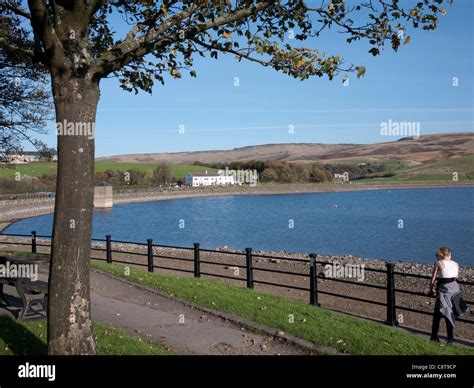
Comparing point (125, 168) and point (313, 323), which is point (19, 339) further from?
point (125, 168)

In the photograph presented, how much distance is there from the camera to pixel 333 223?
190 ft

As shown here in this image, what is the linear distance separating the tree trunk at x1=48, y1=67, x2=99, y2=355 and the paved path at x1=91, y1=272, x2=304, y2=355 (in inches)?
80.0

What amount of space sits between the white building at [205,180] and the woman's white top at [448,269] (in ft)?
507

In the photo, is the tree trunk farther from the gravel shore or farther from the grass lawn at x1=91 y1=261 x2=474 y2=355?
the gravel shore

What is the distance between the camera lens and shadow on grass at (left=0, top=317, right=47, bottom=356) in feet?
22.5

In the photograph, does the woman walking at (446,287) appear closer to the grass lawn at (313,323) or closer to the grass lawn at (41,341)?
the grass lawn at (313,323)

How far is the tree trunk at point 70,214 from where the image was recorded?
18.5ft

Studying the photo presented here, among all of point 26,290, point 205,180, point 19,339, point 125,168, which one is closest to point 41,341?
point 19,339

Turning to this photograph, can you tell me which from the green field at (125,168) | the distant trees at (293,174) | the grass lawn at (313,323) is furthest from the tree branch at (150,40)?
the distant trees at (293,174)

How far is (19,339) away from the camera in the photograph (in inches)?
291

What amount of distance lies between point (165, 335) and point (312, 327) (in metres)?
2.34

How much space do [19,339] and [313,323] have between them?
14.9ft

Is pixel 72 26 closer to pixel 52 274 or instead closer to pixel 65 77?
pixel 65 77
